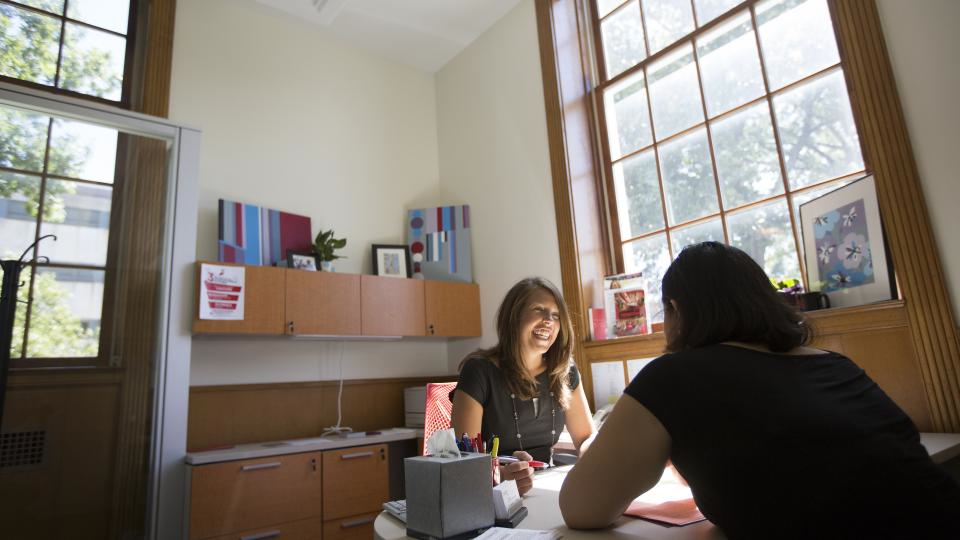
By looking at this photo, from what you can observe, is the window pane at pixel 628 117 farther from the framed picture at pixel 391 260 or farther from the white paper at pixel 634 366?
the framed picture at pixel 391 260

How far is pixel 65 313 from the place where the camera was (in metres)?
2.53

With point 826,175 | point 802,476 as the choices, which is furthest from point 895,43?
point 802,476

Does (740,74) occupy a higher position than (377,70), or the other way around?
(377,70)

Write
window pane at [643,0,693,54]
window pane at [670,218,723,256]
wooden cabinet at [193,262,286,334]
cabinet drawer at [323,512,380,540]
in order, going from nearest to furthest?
cabinet drawer at [323,512,380,540] < window pane at [670,218,723,256] < wooden cabinet at [193,262,286,334] < window pane at [643,0,693,54]

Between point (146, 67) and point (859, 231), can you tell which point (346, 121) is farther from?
point (859, 231)

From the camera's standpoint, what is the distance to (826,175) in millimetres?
2736

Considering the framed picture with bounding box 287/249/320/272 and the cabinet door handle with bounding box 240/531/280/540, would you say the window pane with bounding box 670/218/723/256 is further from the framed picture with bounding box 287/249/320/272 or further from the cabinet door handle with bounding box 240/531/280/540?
the cabinet door handle with bounding box 240/531/280/540

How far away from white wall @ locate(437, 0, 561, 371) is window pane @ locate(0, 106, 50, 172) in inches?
112

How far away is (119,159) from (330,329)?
5.01ft

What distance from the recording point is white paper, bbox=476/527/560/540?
1.05 meters

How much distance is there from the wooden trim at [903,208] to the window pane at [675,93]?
915mm

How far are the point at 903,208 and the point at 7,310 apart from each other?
374cm

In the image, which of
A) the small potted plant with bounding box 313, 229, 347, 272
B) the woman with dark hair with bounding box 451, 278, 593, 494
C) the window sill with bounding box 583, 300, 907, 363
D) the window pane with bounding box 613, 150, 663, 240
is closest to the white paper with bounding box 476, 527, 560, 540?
the woman with dark hair with bounding box 451, 278, 593, 494

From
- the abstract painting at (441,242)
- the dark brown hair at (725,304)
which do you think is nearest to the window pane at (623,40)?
the abstract painting at (441,242)
